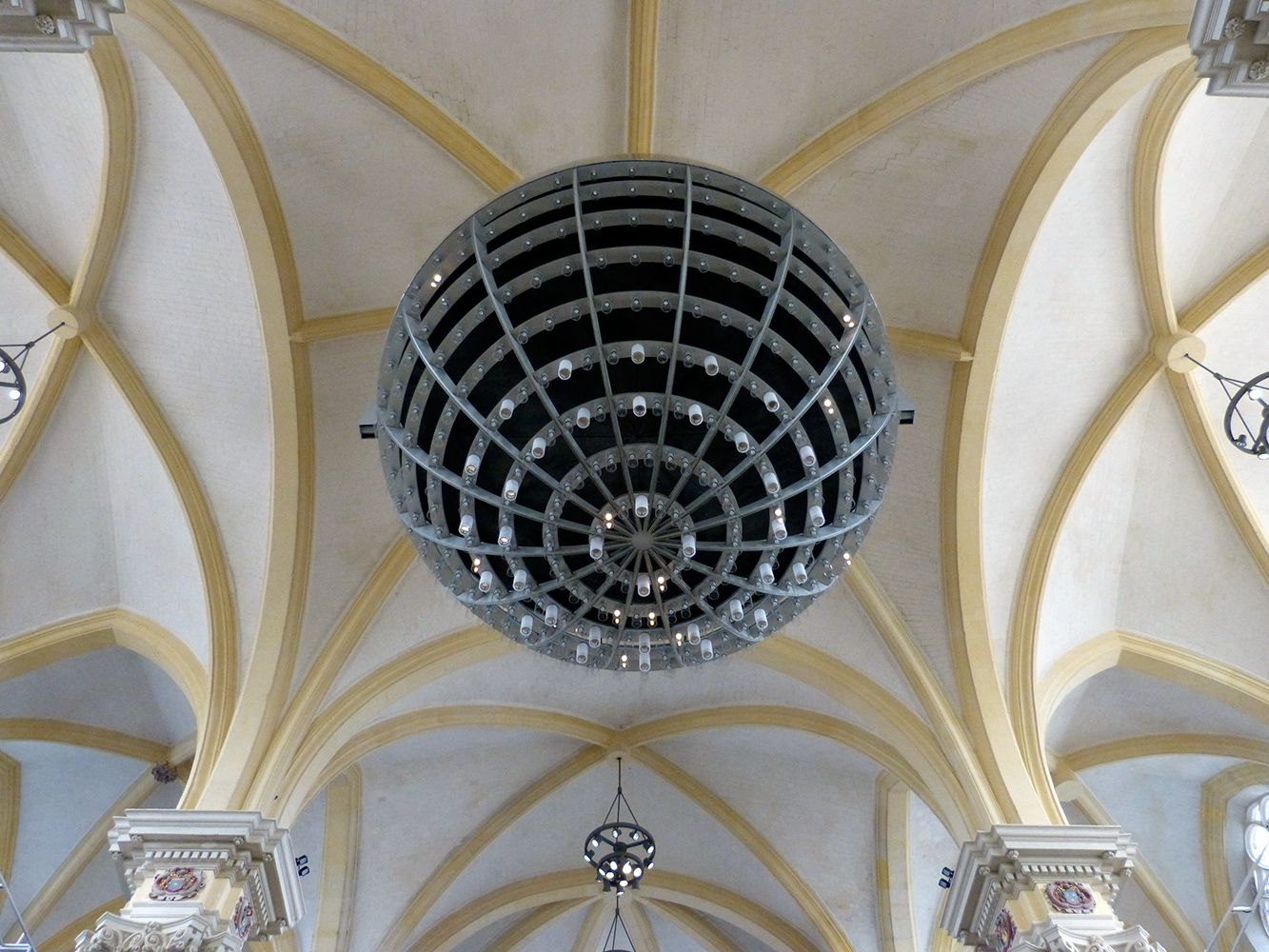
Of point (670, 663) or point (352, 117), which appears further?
point (352, 117)

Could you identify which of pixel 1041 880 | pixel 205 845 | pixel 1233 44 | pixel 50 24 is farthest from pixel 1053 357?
pixel 50 24

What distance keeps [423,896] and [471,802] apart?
1.07 meters

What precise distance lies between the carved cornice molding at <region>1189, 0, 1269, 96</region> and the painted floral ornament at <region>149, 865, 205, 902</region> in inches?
281

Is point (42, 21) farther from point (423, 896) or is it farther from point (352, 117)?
point (423, 896)

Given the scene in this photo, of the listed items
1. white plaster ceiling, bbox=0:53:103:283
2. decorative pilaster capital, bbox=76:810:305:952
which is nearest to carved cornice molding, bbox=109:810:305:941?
decorative pilaster capital, bbox=76:810:305:952

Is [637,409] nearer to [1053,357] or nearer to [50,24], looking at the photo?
[50,24]

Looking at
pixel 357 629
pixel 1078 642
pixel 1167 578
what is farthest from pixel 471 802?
pixel 1167 578

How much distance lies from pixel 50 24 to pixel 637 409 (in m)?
2.90

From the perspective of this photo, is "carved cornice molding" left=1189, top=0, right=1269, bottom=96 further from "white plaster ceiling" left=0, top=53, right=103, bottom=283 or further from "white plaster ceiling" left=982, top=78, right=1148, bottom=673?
"white plaster ceiling" left=0, top=53, right=103, bottom=283

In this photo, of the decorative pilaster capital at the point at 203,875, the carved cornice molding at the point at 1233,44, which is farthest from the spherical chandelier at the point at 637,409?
the decorative pilaster capital at the point at 203,875

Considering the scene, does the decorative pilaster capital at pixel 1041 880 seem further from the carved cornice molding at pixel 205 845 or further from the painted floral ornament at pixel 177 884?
the painted floral ornament at pixel 177 884

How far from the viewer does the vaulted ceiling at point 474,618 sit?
773cm

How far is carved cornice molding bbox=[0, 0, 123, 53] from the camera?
15.1ft

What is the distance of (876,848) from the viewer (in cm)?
1195
